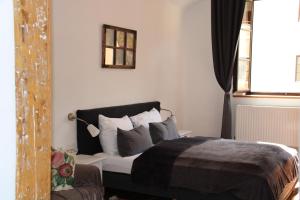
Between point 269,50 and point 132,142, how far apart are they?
3.06 m

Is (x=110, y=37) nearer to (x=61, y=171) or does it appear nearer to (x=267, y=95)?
(x=61, y=171)

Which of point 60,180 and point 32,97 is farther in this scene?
point 60,180

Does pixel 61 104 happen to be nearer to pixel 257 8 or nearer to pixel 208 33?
pixel 208 33

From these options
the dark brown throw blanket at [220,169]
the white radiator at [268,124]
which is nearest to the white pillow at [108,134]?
the dark brown throw blanket at [220,169]

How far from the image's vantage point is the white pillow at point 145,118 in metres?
4.34

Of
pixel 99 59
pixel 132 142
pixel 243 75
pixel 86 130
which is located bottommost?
pixel 132 142

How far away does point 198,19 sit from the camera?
5938 millimetres

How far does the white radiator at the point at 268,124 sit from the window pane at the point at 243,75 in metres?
0.37

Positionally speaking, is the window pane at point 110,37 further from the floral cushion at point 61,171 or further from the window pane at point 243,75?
the window pane at point 243,75

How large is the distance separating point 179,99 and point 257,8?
6.18ft

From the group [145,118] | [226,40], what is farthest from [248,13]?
[145,118]

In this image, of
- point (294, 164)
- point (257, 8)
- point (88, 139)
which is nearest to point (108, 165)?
point (88, 139)
